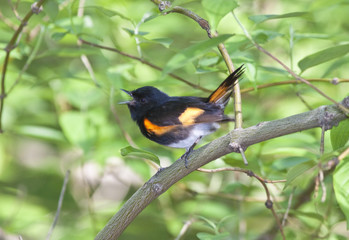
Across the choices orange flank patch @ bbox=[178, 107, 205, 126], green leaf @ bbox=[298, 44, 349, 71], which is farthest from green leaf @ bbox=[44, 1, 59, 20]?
green leaf @ bbox=[298, 44, 349, 71]

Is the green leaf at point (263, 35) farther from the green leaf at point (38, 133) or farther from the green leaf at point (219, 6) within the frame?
the green leaf at point (38, 133)

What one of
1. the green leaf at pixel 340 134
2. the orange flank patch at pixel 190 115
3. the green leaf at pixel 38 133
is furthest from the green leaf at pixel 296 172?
the green leaf at pixel 38 133

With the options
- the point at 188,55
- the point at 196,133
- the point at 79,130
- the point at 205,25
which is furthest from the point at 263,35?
the point at 79,130

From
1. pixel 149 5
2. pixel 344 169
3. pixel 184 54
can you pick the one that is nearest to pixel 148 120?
pixel 344 169

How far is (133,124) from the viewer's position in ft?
10.0

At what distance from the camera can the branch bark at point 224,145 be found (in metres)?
1.25

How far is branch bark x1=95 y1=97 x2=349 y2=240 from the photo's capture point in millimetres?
1248

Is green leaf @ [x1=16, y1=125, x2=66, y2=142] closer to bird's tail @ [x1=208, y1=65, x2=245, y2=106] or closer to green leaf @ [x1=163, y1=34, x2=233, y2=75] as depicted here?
bird's tail @ [x1=208, y1=65, x2=245, y2=106]

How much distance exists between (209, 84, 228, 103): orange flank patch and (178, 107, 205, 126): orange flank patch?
0.08m

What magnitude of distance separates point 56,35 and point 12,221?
54.5 inches

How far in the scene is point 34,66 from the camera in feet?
12.4

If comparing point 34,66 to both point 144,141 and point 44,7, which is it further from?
point 44,7

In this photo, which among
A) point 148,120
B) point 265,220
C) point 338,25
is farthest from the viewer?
point 265,220

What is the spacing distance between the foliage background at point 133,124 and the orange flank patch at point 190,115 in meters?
0.13
